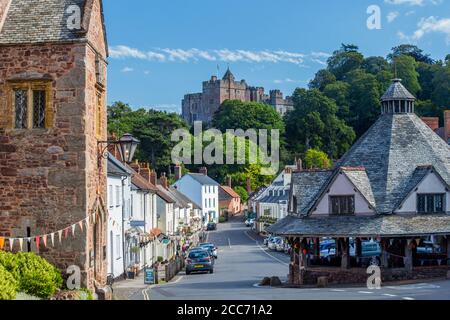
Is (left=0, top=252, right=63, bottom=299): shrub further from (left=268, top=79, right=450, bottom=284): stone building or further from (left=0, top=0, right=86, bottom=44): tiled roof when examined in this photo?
(left=268, top=79, right=450, bottom=284): stone building

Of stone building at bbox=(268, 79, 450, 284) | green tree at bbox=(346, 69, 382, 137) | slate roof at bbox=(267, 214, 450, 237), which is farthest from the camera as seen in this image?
green tree at bbox=(346, 69, 382, 137)

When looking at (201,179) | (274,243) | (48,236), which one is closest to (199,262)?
(274,243)

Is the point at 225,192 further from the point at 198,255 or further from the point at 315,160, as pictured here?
the point at 198,255

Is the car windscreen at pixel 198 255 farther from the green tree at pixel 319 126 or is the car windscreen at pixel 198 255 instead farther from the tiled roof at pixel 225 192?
the tiled roof at pixel 225 192

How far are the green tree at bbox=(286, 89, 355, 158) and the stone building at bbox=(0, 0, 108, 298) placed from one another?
103 metres

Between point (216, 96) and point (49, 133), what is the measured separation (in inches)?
6547

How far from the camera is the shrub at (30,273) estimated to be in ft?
54.6

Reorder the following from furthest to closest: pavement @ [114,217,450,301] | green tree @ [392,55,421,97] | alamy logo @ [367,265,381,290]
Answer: green tree @ [392,55,421,97], alamy logo @ [367,265,381,290], pavement @ [114,217,450,301]

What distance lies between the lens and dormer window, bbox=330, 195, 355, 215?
33.6 metres

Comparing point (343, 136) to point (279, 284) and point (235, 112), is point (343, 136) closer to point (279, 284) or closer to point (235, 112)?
point (235, 112)

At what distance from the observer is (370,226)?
105ft

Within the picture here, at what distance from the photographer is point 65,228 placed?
1817cm

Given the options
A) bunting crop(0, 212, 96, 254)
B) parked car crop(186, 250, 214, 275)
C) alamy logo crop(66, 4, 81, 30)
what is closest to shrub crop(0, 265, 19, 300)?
bunting crop(0, 212, 96, 254)
